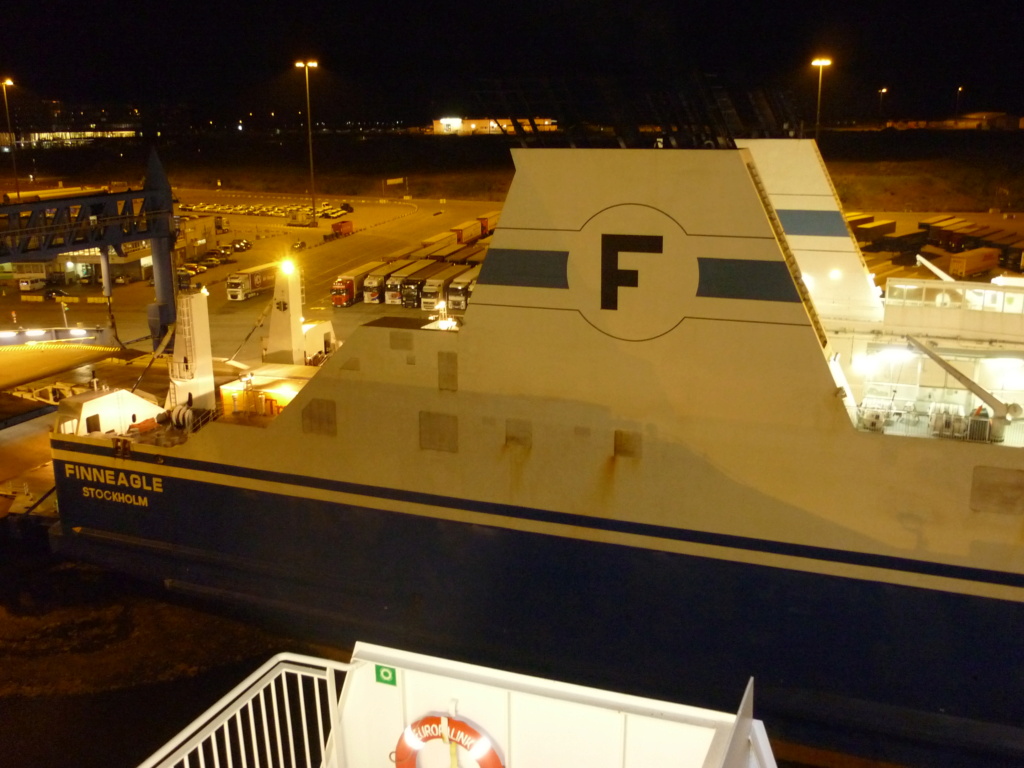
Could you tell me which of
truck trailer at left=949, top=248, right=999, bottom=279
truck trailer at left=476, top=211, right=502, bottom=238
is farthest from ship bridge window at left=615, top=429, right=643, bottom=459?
truck trailer at left=476, top=211, right=502, bottom=238

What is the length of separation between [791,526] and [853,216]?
3732 centimetres

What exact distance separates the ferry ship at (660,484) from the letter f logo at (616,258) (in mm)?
24

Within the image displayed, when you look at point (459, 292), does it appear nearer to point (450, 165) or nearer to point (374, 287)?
point (374, 287)

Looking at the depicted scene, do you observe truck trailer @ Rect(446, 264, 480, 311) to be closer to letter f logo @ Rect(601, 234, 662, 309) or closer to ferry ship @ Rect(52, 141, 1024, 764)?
ferry ship @ Rect(52, 141, 1024, 764)

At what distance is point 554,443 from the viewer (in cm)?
916

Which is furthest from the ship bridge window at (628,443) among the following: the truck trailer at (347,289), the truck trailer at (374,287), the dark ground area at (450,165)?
the dark ground area at (450,165)

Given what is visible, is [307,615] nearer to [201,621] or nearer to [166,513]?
[201,621]

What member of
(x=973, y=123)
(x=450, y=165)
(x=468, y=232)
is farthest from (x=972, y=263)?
(x=973, y=123)

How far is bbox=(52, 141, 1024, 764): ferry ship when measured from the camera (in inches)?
314

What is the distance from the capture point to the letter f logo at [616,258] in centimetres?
860

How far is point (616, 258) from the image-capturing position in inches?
343

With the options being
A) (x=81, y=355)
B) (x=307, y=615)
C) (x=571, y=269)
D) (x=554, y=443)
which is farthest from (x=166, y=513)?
(x=81, y=355)

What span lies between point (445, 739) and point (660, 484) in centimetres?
472

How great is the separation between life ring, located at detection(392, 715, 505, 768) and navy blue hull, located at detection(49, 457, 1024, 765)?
4696 mm
